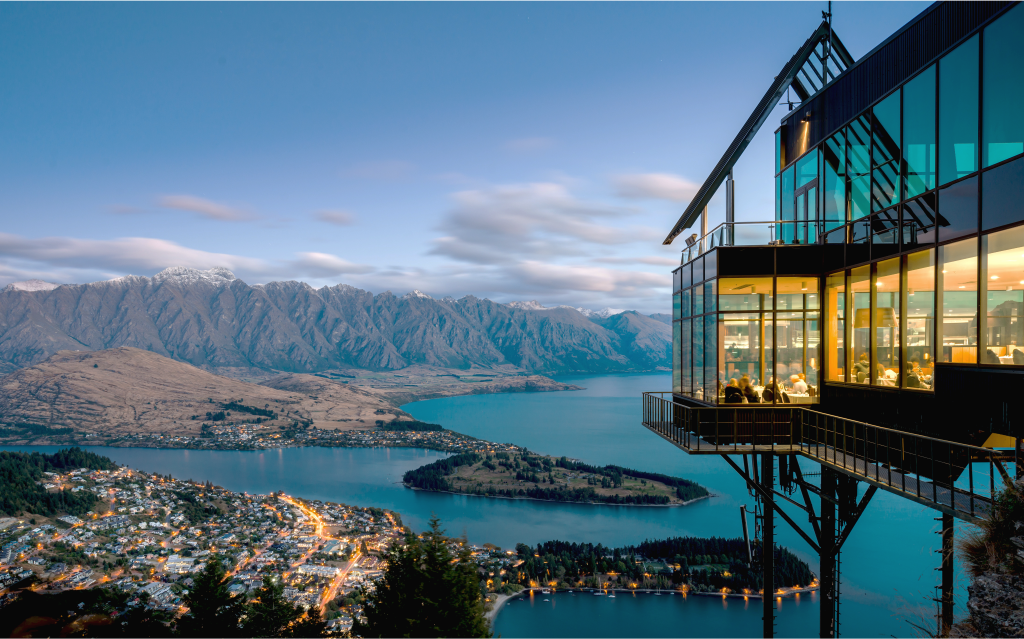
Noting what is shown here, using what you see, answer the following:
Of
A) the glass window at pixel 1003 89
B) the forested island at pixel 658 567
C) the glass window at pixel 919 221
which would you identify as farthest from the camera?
the forested island at pixel 658 567

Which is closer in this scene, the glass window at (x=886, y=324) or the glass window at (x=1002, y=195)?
the glass window at (x=1002, y=195)

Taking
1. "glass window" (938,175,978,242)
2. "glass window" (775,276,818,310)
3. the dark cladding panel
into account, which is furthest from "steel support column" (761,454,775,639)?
"glass window" (938,175,978,242)

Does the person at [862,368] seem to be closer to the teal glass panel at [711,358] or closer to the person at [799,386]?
the person at [799,386]

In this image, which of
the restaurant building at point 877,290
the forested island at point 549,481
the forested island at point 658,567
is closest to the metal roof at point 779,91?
the restaurant building at point 877,290

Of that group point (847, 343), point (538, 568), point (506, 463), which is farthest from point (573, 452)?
point (847, 343)

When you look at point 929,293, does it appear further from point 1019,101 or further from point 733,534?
point 733,534

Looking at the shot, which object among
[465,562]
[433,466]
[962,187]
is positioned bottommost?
[433,466]

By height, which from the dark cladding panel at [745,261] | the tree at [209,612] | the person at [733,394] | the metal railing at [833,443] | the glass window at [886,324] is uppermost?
the dark cladding panel at [745,261]
